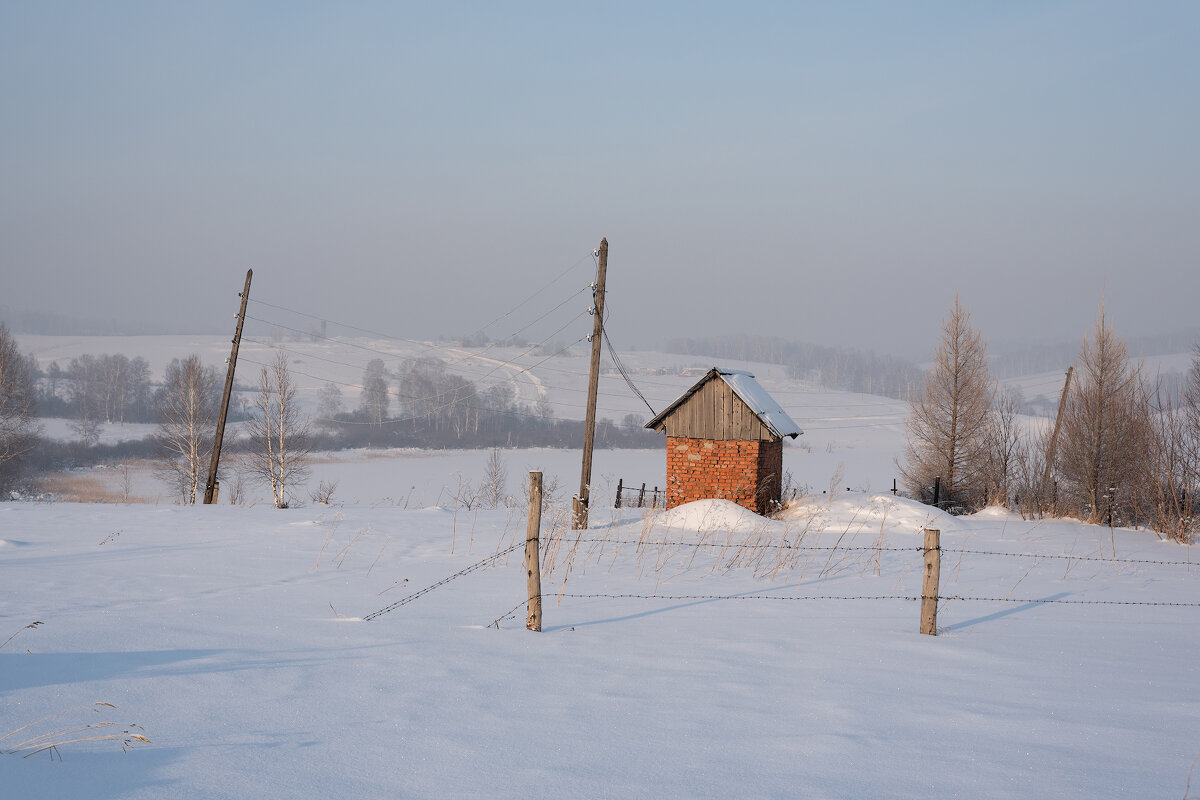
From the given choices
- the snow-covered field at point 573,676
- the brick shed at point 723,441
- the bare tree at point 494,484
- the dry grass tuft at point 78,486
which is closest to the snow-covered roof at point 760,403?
the brick shed at point 723,441

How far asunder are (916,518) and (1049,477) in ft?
36.3

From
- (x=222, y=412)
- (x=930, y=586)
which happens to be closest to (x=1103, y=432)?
(x=930, y=586)

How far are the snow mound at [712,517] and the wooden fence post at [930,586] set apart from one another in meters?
9.96

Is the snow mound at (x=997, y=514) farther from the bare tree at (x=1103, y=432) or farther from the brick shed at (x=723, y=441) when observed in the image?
the brick shed at (x=723, y=441)

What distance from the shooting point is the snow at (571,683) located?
3729mm

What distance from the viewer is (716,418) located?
68.8 feet

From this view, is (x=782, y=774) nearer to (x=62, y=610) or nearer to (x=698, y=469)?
(x=62, y=610)

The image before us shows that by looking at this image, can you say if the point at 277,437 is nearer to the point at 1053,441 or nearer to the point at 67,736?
the point at 1053,441

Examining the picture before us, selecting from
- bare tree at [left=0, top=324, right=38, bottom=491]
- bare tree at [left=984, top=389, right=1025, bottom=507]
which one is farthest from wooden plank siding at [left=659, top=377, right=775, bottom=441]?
bare tree at [left=0, top=324, right=38, bottom=491]

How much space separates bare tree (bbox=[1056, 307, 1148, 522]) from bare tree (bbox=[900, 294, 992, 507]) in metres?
5.43

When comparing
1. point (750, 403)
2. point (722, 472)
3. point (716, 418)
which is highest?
point (750, 403)

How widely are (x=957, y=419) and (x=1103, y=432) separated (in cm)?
733

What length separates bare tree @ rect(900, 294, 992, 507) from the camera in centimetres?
3144

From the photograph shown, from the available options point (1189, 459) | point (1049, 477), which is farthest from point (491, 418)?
point (1189, 459)
